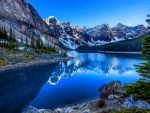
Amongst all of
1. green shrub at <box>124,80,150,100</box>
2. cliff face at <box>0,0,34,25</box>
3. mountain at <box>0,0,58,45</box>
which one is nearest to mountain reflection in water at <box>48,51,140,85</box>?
green shrub at <box>124,80,150,100</box>

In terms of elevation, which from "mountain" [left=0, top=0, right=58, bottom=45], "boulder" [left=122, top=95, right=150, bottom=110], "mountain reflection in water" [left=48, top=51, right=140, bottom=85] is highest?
"mountain" [left=0, top=0, right=58, bottom=45]

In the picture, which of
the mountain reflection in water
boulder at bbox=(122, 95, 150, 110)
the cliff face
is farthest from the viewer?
the cliff face

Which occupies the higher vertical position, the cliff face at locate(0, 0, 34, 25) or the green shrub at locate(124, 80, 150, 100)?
the cliff face at locate(0, 0, 34, 25)

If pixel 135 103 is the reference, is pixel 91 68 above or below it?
below

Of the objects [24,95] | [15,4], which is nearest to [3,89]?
[24,95]

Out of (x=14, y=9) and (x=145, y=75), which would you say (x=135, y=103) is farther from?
(x=14, y=9)

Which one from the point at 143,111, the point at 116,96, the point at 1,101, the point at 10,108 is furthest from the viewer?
the point at 1,101

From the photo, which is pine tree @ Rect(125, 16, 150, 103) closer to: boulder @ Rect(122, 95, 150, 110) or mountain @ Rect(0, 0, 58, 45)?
boulder @ Rect(122, 95, 150, 110)

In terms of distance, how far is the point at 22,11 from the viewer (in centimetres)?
18412

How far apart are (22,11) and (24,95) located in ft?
612

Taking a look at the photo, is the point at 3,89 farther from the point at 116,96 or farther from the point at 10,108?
the point at 116,96

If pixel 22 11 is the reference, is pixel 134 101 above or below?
below

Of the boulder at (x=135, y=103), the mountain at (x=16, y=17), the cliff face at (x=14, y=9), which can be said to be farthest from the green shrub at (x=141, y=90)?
the cliff face at (x=14, y=9)

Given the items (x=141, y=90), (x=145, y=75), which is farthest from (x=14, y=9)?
(x=141, y=90)
